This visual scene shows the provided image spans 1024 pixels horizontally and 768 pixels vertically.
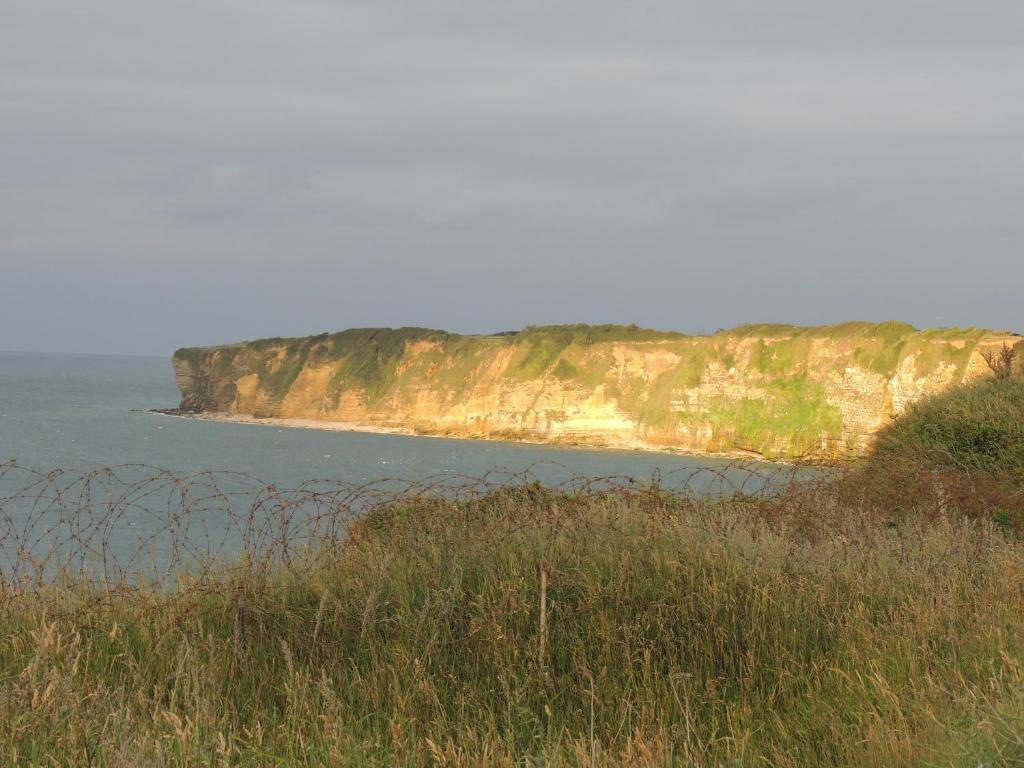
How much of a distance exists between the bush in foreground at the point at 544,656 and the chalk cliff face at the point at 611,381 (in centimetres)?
4853

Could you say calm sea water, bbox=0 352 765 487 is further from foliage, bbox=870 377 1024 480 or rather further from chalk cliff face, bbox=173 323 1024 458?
foliage, bbox=870 377 1024 480

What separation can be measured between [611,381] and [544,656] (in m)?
71.1

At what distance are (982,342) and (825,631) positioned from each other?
58412mm

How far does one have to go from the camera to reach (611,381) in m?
76.9

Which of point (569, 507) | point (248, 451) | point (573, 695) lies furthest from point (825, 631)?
point (248, 451)

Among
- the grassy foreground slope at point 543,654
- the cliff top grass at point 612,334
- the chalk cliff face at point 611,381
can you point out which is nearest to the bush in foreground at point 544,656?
the grassy foreground slope at point 543,654

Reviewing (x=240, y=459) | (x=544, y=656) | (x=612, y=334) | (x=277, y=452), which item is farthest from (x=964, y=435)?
(x=612, y=334)

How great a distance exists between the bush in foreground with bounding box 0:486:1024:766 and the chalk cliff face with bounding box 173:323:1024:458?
159ft

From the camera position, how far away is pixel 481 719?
5672 mm

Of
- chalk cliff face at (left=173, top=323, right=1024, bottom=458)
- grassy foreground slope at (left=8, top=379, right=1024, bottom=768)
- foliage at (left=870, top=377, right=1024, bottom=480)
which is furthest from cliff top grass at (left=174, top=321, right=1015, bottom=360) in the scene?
grassy foreground slope at (left=8, top=379, right=1024, bottom=768)

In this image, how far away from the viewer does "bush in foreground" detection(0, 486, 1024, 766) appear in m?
4.81

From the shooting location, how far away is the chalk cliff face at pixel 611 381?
6481cm

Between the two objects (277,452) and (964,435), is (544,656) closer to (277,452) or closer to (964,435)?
(964,435)

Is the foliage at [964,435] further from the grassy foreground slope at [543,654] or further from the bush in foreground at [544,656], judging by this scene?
the bush in foreground at [544,656]
